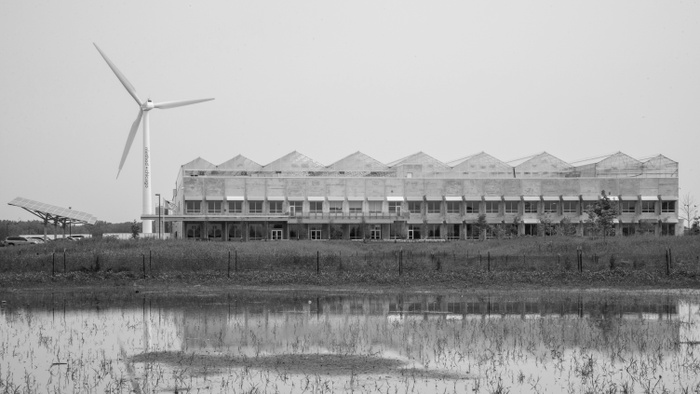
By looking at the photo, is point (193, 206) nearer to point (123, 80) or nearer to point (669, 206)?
point (123, 80)

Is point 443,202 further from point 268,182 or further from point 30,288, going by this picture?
point 30,288

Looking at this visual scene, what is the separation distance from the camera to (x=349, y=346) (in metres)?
20.4

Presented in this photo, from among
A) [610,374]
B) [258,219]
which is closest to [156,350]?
[610,374]

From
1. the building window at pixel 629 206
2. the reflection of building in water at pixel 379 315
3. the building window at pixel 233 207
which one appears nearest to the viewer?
the reflection of building in water at pixel 379 315

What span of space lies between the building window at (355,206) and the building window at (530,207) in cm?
2149

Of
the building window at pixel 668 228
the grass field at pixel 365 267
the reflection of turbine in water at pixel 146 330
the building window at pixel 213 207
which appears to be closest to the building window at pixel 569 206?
the building window at pixel 668 228

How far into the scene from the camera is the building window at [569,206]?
105 metres

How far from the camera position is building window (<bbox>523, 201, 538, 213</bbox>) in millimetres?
105250

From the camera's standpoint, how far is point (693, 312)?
28.3 meters

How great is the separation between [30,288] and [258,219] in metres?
59.8

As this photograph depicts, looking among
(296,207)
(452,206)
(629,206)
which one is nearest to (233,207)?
(296,207)

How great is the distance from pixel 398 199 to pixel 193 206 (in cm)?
2556

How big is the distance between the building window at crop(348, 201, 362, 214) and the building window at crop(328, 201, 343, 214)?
1187 mm

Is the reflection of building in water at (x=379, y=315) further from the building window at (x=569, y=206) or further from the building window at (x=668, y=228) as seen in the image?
the building window at (x=668, y=228)
